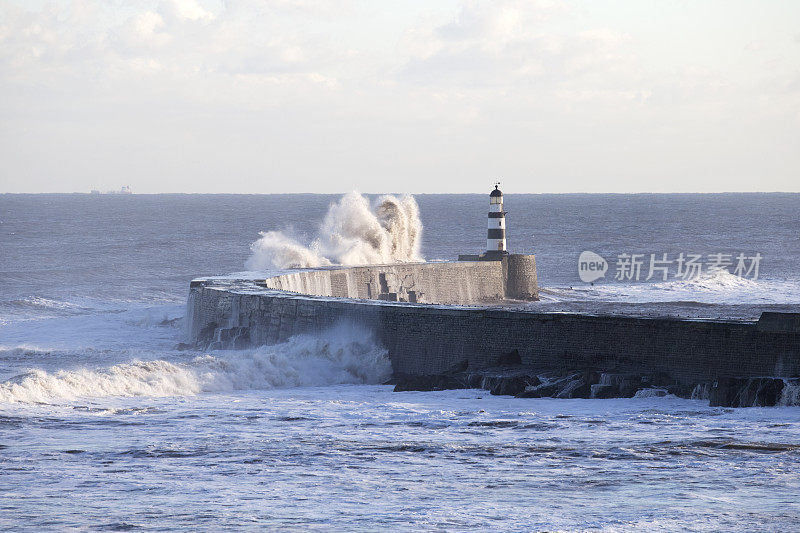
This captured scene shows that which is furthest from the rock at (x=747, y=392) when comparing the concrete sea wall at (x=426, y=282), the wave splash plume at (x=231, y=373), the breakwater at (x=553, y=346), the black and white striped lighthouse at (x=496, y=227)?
the black and white striped lighthouse at (x=496, y=227)

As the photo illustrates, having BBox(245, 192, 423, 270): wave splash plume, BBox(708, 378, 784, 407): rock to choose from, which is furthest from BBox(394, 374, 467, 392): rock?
BBox(245, 192, 423, 270): wave splash plume

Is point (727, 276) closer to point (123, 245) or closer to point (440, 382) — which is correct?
point (440, 382)

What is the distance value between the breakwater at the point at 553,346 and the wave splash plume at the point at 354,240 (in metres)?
9.09

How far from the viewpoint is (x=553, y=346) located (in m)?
11.8

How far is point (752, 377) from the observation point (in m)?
10.6

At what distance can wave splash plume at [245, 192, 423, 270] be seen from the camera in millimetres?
23797

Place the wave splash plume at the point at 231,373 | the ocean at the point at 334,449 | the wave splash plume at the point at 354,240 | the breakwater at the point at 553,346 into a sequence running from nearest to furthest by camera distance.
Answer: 1. the ocean at the point at 334,449
2. the breakwater at the point at 553,346
3. the wave splash plume at the point at 231,373
4. the wave splash plume at the point at 354,240

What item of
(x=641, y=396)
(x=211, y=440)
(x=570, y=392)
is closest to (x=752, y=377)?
(x=641, y=396)

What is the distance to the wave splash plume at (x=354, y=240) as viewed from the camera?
23.8 meters

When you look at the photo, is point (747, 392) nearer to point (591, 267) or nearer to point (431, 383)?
point (431, 383)

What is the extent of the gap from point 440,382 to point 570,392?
1.51 meters

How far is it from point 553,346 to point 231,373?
12.1ft

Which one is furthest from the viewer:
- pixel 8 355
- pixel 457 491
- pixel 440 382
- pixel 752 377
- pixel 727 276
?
pixel 727 276

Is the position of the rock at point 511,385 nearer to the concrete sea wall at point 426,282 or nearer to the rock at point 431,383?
the rock at point 431,383
